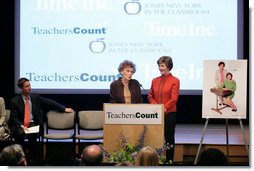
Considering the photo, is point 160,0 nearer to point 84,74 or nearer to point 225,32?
point 225,32

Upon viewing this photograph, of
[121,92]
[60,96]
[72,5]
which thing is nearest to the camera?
[121,92]

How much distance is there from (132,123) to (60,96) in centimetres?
362

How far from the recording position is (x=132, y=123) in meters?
5.80

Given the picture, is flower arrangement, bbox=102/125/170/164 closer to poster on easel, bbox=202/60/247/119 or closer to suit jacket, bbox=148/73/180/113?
suit jacket, bbox=148/73/180/113

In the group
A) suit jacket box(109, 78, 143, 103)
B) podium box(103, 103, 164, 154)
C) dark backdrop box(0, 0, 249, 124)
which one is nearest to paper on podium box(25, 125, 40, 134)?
suit jacket box(109, 78, 143, 103)

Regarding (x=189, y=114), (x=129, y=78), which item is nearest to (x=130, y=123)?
(x=129, y=78)

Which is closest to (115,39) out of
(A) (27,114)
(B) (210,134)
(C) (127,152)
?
(B) (210,134)

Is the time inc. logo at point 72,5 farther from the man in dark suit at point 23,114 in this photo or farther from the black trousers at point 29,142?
the black trousers at point 29,142

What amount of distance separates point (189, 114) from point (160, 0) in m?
2.09

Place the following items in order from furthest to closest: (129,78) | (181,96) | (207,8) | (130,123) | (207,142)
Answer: (181,96), (207,8), (207,142), (129,78), (130,123)

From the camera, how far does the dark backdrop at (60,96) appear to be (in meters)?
9.01

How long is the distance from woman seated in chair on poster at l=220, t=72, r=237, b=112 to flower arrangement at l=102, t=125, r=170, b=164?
1.18 metres

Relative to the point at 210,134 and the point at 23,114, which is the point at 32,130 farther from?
the point at 210,134

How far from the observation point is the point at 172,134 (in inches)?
252
